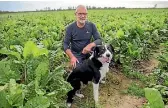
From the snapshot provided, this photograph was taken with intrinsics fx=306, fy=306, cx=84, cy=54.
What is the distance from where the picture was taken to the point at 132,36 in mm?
8445

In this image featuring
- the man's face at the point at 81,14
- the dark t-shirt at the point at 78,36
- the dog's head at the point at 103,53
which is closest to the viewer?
the dog's head at the point at 103,53

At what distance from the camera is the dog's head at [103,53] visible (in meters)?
4.96

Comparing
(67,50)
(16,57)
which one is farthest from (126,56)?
(16,57)

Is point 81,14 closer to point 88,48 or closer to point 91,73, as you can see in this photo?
point 88,48

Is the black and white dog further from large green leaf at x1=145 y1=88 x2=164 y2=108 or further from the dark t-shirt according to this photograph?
large green leaf at x1=145 y1=88 x2=164 y2=108

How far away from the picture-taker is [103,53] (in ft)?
16.3

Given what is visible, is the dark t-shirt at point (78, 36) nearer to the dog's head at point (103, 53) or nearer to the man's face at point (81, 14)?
the man's face at point (81, 14)

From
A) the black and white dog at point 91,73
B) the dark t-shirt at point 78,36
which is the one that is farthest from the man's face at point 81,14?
the black and white dog at point 91,73

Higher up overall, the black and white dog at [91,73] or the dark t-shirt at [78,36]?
the dark t-shirt at [78,36]

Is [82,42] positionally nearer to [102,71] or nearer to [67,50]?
[67,50]

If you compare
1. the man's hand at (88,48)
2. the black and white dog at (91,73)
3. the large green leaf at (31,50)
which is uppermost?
the large green leaf at (31,50)

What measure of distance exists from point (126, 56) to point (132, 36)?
4.45 feet

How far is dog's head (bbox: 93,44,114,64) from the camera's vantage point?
496 centimetres

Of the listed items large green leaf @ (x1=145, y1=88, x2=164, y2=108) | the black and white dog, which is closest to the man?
the black and white dog
